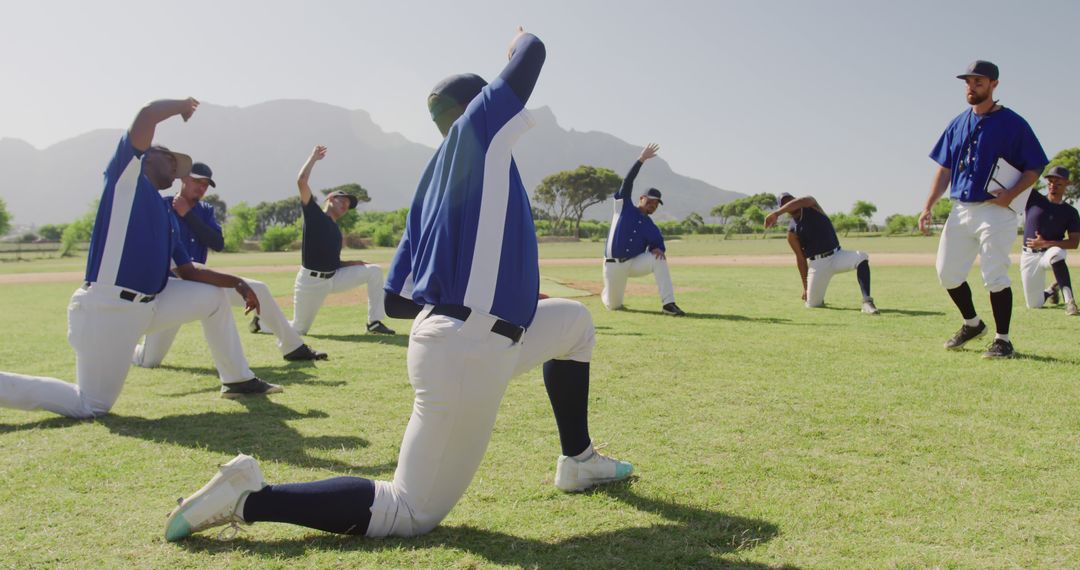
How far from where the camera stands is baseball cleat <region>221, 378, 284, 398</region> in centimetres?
568

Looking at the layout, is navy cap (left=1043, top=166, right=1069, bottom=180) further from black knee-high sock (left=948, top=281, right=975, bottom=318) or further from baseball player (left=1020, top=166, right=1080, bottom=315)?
black knee-high sock (left=948, top=281, right=975, bottom=318)

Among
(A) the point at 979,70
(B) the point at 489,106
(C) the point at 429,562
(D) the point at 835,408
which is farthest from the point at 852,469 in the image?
(A) the point at 979,70

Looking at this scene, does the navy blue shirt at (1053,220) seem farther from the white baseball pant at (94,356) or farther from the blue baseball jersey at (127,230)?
the white baseball pant at (94,356)

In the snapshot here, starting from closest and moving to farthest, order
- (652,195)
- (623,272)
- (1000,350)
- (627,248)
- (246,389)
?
(246,389), (1000,350), (627,248), (623,272), (652,195)

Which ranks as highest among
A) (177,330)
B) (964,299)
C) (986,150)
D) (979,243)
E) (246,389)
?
(986,150)

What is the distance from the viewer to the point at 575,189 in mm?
110500

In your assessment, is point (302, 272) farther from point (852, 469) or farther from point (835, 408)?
point (852, 469)

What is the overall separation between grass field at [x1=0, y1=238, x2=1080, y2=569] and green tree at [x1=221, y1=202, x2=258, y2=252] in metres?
55.7

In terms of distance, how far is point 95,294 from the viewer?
16.0 ft

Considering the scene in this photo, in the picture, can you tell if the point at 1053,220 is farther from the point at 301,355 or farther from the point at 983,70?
the point at 301,355

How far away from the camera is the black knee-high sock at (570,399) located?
11.5 ft

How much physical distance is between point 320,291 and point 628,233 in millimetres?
5277

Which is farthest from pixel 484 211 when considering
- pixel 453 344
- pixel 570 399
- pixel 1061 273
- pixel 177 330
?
pixel 1061 273

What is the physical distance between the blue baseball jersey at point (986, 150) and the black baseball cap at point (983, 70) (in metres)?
0.40
